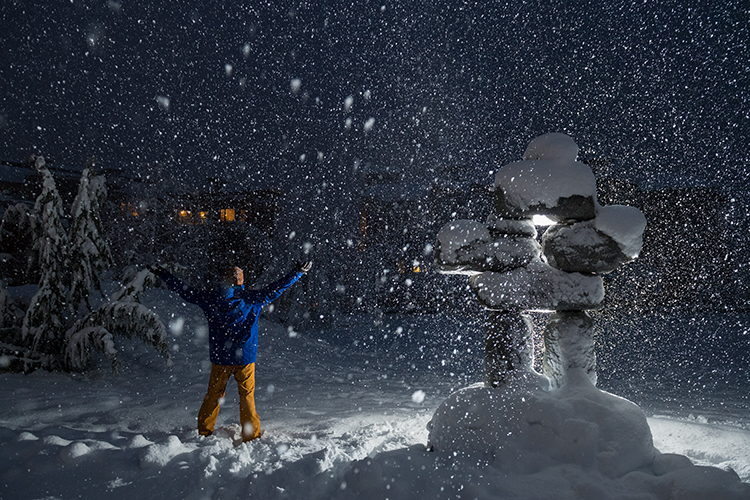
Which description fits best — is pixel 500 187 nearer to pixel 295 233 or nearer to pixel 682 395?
pixel 682 395

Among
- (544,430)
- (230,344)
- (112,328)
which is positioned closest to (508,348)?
(544,430)

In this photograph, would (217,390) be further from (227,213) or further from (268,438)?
(227,213)

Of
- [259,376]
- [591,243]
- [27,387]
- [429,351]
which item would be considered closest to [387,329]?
[429,351]

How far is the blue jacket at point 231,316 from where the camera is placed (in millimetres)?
4348

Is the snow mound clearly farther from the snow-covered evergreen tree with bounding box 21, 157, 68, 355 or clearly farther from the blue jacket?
the snow-covered evergreen tree with bounding box 21, 157, 68, 355

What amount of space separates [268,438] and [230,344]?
1.10m

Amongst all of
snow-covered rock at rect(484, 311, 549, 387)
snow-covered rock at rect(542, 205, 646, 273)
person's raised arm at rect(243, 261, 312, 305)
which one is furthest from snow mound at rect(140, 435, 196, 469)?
snow-covered rock at rect(542, 205, 646, 273)

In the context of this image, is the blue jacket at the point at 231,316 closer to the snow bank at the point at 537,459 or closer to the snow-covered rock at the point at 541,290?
the snow bank at the point at 537,459

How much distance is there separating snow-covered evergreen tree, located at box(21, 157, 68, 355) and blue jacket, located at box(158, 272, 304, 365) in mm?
4343

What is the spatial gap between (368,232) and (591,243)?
19.2 m

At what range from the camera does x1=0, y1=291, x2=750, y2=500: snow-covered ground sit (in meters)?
3.08

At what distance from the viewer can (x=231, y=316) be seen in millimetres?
4457

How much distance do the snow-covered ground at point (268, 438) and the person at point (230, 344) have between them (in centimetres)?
25

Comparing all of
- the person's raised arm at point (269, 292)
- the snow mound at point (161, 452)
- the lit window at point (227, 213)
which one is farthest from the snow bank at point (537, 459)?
the lit window at point (227, 213)
